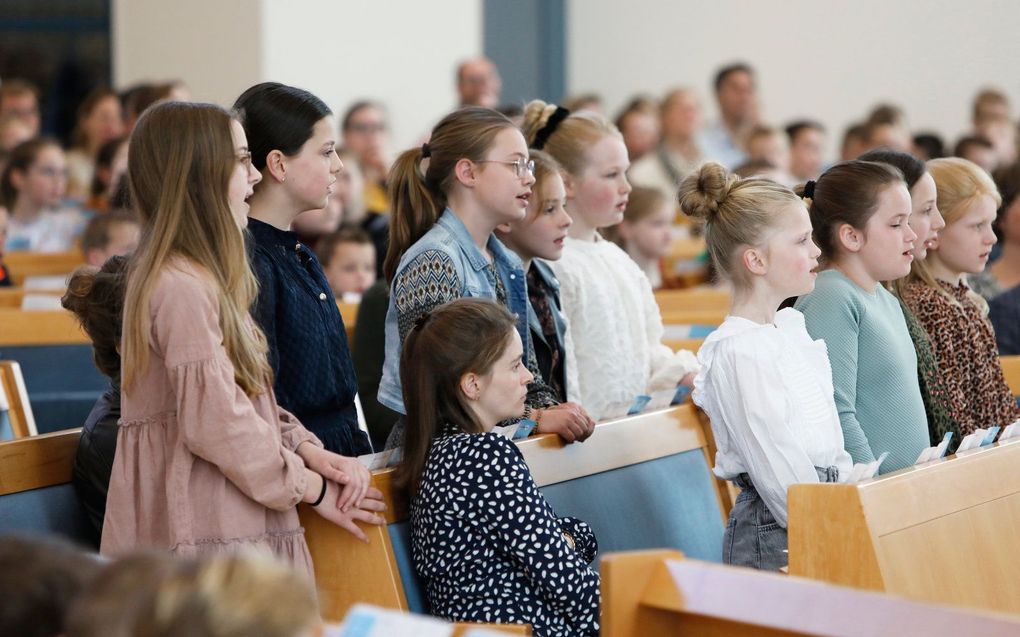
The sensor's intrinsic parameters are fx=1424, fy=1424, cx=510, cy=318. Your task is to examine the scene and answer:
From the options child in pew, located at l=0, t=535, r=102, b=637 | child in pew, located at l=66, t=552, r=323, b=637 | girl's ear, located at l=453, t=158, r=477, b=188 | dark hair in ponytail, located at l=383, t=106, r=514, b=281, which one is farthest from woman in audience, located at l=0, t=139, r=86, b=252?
child in pew, located at l=66, t=552, r=323, b=637

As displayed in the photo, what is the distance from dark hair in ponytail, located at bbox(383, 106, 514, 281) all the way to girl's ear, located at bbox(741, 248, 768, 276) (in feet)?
2.24

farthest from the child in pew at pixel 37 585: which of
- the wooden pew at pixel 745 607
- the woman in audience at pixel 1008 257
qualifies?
the woman in audience at pixel 1008 257

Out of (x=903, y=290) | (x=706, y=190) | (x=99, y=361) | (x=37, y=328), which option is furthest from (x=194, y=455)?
(x=37, y=328)

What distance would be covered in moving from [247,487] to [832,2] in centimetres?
1046

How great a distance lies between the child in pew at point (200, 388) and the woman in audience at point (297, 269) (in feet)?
0.87

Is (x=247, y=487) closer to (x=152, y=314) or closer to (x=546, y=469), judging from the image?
(x=152, y=314)

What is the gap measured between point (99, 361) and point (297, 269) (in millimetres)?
444

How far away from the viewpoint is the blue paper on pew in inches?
137

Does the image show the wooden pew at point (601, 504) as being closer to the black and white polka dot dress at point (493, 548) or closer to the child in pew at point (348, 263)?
the black and white polka dot dress at point (493, 548)

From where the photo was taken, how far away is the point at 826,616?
1815 mm

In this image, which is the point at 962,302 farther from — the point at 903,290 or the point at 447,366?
the point at 447,366

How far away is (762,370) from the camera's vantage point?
9.46ft

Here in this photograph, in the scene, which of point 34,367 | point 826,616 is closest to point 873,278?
point 826,616

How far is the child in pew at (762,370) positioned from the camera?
287 centimetres
